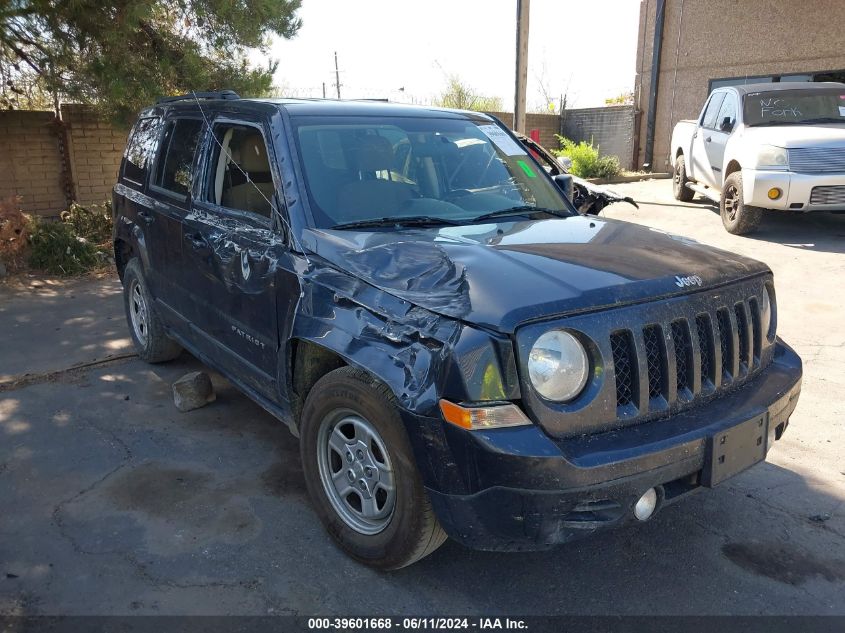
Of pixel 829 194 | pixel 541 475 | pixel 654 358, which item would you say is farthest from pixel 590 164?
pixel 541 475

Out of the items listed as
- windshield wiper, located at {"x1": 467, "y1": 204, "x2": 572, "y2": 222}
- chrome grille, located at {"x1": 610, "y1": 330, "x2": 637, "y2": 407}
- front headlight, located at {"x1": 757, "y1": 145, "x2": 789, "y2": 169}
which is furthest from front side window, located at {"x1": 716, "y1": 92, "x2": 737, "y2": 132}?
chrome grille, located at {"x1": 610, "y1": 330, "x2": 637, "y2": 407}

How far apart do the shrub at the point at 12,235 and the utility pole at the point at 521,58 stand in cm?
734

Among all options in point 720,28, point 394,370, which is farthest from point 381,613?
point 720,28

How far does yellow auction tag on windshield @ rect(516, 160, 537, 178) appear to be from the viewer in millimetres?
4091

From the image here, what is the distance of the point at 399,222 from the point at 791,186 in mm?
7112

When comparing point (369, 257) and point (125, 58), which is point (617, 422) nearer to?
point (369, 257)

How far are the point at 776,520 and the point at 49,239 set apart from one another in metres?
8.80

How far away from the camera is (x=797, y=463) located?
385cm

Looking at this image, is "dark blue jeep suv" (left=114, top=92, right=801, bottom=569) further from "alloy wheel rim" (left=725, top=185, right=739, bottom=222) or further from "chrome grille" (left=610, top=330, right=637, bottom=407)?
"alloy wheel rim" (left=725, top=185, right=739, bottom=222)

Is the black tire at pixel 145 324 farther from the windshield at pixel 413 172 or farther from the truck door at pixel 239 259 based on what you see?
the windshield at pixel 413 172

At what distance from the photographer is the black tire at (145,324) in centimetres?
510

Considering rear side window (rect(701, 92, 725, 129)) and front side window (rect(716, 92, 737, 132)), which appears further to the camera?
rear side window (rect(701, 92, 725, 129))

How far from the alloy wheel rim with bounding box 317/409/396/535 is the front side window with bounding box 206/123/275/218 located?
3.81ft

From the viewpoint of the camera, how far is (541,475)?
2.24 m
